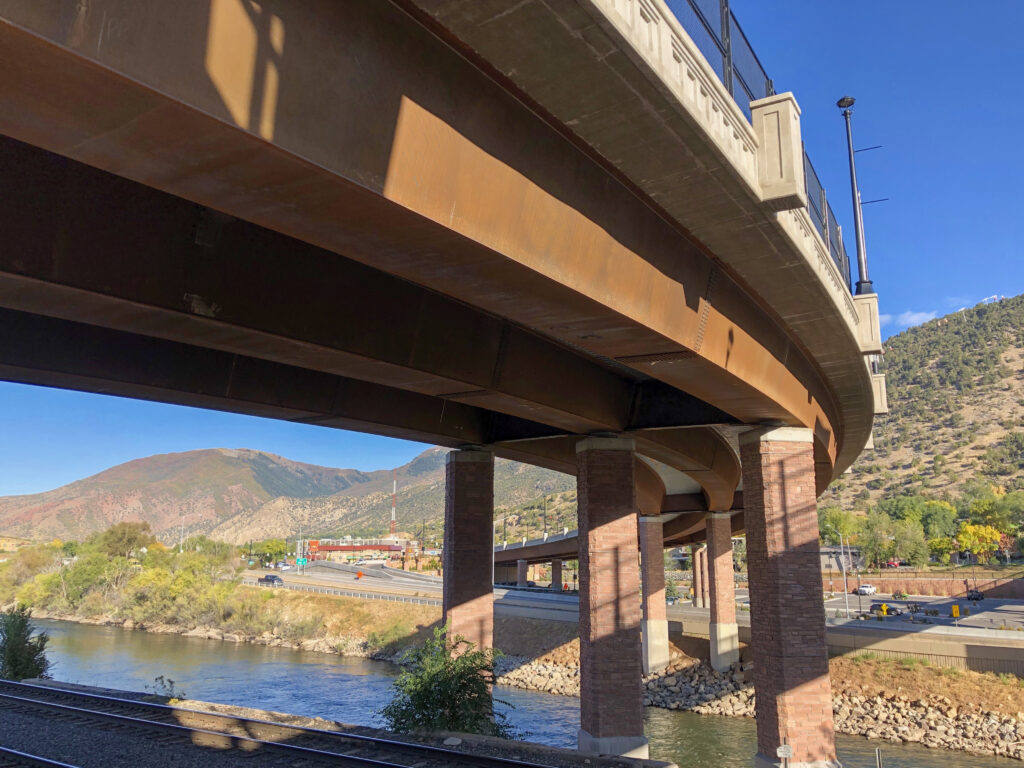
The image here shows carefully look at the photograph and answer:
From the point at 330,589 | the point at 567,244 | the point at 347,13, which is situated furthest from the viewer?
the point at 330,589

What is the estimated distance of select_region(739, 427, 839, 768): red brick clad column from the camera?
48.4ft

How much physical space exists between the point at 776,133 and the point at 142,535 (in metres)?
120

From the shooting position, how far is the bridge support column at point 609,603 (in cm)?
1619

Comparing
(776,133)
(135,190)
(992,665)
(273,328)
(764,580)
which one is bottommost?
(992,665)

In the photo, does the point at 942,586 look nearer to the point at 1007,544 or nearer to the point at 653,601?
the point at 1007,544

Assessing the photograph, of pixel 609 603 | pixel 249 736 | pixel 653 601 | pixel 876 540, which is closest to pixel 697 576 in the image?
pixel 653 601

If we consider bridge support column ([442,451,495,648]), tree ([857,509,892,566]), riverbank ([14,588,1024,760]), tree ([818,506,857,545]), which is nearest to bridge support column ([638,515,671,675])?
riverbank ([14,588,1024,760])

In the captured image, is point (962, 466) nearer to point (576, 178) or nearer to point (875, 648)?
point (875, 648)

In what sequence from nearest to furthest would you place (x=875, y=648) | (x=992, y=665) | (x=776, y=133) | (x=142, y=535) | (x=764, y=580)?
(x=776, y=133) < (x=764, y=580) < (x=992, y=665) < (x=875, y=648) < (x=142, y=535)

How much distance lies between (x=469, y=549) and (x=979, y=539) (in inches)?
3422

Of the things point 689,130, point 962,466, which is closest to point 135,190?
point 689,130

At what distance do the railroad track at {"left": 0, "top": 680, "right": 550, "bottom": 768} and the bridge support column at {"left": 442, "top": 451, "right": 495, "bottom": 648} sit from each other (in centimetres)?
593

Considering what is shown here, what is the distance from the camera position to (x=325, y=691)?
37531mm

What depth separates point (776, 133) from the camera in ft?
30.2
